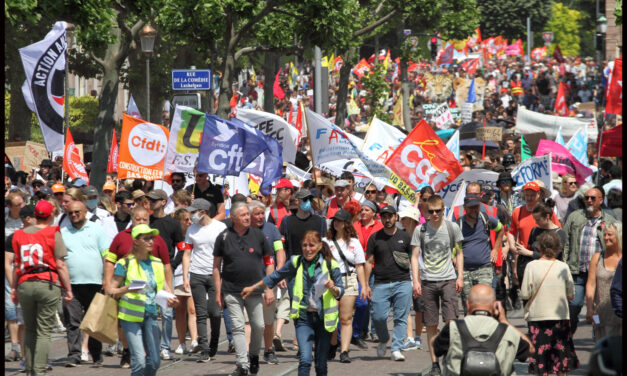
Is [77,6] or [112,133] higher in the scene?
[77,6]

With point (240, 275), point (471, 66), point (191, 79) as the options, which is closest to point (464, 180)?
point (240, 275)

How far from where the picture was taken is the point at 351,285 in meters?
11.4

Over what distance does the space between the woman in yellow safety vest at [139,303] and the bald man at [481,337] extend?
3.29m

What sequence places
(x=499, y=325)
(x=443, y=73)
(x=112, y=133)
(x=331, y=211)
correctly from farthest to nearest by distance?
(x=443, y=73) → (x=112, y=133) → (x=331, y=211) → (x=499, y=325)

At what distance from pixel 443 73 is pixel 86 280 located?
4260 centimetres

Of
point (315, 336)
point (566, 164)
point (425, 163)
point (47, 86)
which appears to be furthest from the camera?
point (566, 164)

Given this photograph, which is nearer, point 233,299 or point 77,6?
point 233,299

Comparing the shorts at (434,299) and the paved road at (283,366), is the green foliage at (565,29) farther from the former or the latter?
the shorts at (434,299)

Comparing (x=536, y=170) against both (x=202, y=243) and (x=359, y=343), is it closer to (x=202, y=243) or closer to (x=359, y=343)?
(x=359, y=343)

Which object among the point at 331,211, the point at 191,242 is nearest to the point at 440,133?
the point at 331,211

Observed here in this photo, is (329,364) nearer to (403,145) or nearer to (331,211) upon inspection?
(331,211)

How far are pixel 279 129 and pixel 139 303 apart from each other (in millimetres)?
9075

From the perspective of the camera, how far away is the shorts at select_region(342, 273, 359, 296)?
1131cm

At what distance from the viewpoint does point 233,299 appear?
10.6 meters
